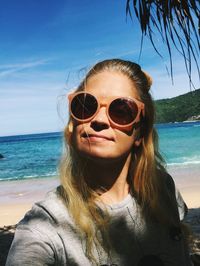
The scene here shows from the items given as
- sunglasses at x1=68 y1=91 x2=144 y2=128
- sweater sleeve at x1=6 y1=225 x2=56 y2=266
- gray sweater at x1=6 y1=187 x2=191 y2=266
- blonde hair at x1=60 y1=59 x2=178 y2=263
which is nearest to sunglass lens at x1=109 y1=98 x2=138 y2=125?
sunglasses at x1=68 y1=91 x2=144 y2=128

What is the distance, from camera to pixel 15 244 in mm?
1140

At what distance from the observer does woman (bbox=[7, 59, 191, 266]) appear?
121 cm

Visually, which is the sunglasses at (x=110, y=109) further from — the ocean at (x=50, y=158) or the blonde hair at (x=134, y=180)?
the ocean at (x=50, y=158)

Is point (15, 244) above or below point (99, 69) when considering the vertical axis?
below

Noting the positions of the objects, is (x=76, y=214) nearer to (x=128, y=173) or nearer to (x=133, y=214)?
(x=133, y=214)

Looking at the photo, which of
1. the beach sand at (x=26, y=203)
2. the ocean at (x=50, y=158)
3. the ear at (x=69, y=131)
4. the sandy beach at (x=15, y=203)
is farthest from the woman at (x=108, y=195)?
the sandy beach at (x=15, y=203)

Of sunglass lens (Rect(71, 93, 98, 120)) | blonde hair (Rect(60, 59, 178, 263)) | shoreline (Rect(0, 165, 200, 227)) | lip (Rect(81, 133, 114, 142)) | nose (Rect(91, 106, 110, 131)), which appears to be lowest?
shoreline (Rect(0, 165, 200, 227))

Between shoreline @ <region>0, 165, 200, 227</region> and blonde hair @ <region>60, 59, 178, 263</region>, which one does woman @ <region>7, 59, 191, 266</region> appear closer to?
blonde hair @ <region>60, 59, 178, 263</region>

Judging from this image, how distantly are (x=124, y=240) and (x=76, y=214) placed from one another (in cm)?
20

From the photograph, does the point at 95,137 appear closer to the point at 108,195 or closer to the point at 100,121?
the point at 100,121

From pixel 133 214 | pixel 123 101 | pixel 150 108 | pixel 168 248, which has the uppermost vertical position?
pixel 123 101

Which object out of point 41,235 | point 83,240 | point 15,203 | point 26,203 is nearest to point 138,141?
point 83,240

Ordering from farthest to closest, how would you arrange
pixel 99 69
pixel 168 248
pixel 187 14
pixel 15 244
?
pixel 187 14 < pixel 99 69 < pixel 168 248 < pixel 15 244

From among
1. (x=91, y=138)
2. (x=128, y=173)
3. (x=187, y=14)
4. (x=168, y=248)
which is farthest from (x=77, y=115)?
(x=187, y=14)
